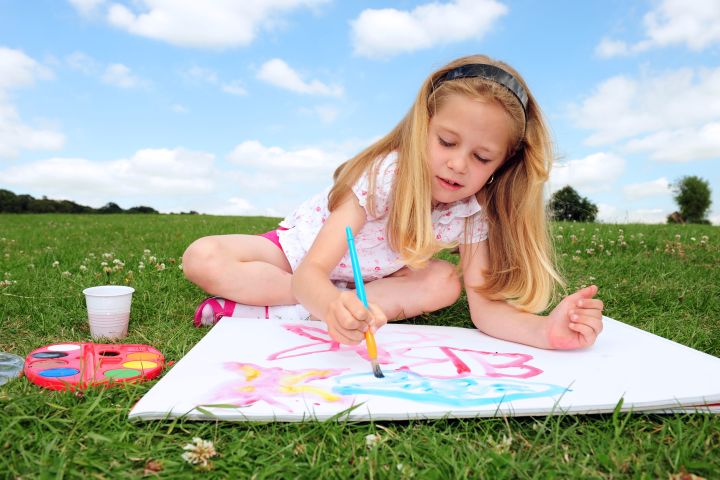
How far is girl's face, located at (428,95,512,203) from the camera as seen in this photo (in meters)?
2.40

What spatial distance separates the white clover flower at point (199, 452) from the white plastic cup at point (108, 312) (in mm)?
1224

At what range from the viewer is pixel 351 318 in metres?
1.79

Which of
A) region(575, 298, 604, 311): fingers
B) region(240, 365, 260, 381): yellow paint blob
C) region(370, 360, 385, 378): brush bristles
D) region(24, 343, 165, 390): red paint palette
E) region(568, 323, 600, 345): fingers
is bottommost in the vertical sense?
region(24, 343, 165, 390): red paint palette

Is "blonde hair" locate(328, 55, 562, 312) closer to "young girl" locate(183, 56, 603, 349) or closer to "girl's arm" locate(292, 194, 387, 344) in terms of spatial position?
"young girl" locate(183, 56, 603, 349)

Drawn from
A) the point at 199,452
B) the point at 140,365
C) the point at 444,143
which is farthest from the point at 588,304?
the point at 140,365

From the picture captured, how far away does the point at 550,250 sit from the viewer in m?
3.09

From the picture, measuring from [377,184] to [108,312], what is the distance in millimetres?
1338

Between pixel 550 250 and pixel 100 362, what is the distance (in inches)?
90.2

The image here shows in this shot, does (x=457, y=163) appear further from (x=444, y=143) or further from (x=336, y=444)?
(x=336, y=444)

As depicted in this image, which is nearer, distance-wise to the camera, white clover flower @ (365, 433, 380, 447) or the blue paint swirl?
white clover flower @ (365, 433, 380, 447)

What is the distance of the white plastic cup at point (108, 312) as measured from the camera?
2461 mm

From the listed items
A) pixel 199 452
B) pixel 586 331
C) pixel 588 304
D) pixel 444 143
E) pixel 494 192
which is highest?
pixel 444 143

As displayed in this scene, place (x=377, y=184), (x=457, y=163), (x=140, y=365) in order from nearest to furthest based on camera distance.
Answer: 1. (x=140, y=365)
2. (x=457, y=163)
3. (x=377, y=184)

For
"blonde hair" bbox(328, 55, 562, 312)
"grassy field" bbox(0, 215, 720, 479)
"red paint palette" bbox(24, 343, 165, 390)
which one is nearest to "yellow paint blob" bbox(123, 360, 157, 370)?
"red paint palette" bbox(24, 343, 165, 390)
